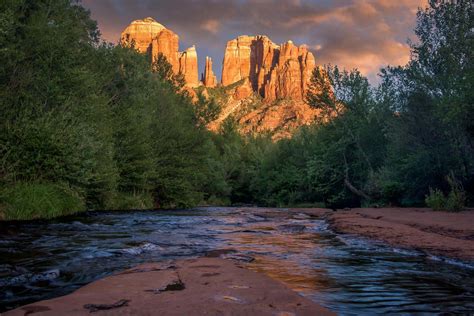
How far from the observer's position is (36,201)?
692 inches

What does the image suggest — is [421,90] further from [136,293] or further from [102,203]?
[136,293]

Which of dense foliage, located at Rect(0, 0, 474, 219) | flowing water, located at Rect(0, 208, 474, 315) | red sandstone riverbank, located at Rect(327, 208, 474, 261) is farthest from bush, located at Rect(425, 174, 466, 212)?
flowing water, located at Rect(0, 208, 474, 315)

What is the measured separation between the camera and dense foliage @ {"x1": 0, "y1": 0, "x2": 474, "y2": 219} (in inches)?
730

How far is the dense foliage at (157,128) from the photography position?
18.5 m

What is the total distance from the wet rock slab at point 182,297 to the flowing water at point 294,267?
0.68 meters

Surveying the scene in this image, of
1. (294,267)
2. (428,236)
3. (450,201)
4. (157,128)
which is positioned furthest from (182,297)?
(157,128)

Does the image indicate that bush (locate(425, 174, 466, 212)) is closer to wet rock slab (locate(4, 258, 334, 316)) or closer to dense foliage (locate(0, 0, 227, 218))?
dense foliage (locate(0, 0, 227, 218))

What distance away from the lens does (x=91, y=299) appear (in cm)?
432

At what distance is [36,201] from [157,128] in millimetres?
21085

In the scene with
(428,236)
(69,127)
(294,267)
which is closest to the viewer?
(294,267)

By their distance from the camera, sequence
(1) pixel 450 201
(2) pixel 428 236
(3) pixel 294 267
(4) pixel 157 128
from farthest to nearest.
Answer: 1. (4) pixel 157 128
2. (1) pixel 450 201
3. (2) pixel 428 236
4. (3) pixel 294 267

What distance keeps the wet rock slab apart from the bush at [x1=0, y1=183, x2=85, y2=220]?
12.7 m

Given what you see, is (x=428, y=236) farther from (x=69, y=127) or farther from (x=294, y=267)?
(x=69, y=127)

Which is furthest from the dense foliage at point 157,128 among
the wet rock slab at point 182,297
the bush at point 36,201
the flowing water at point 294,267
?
the wet rock slab at point 182,297
